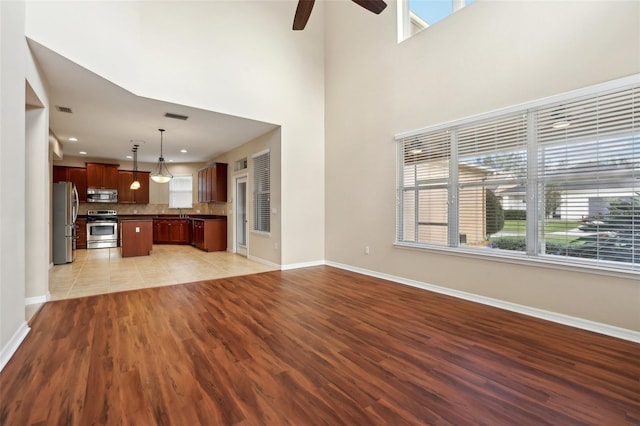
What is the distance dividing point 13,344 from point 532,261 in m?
5.04

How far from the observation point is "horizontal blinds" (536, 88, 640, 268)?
2.67 meters

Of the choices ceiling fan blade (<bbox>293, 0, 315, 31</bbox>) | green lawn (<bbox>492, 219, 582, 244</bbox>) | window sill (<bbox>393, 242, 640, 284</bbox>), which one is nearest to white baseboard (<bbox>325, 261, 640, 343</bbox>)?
window sill (<bbox>393, 242, 640, 284</bbox>)

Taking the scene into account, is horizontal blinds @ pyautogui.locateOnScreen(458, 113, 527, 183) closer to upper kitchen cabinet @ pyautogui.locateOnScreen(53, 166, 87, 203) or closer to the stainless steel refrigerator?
the stainless steel refrigerator

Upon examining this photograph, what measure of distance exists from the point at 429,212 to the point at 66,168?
33.7 feet

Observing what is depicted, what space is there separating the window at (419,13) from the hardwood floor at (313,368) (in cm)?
411

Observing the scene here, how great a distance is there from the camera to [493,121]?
3568 millimetres

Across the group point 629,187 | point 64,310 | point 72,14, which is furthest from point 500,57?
point 64,310

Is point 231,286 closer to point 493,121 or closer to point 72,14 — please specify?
point 72,14

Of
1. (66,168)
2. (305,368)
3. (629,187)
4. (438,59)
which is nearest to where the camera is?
(305,368)

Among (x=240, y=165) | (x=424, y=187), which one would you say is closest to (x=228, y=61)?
(x=240, y=165)

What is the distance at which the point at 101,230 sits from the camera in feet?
28.0

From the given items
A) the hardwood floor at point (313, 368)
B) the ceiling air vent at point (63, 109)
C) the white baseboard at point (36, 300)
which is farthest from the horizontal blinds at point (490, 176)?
the ceiling air vent at point (63, 109)

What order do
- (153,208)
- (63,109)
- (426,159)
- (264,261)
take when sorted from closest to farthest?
(426,159), (63,109), (264,261), (153,208)

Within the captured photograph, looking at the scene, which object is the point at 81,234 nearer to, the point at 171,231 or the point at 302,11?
the point at 171,231
